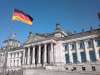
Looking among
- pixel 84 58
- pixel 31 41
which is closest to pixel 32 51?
pixel 31 41

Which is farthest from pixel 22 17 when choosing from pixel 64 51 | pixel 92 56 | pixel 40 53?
pixel 40 53

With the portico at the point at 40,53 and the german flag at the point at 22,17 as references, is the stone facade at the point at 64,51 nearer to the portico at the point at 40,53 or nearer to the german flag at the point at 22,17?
the portico at the point at 40,53

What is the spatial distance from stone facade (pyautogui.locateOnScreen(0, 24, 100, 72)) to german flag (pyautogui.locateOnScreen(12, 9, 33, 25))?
38.2ft

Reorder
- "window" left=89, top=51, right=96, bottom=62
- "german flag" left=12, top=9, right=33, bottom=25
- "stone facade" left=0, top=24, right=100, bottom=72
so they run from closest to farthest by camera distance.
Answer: "german flag" left=12, top=9, right=33, bottom=25
"window" left=89, top=51, right=96, bottom=62
"stone facade" left=0, top=24, right=100, bottom=72

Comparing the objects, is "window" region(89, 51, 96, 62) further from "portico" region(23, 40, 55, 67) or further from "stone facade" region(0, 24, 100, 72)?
"portico" region(23, 40, 55, 67)

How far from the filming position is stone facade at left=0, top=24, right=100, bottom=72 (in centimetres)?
4325

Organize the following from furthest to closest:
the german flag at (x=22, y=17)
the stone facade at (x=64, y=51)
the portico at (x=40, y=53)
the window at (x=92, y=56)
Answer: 1. the portico at (x=40, y=53)
2. the stone facade at (x=64, y=51)
3. the window at (x=92, y=56)
4. the german flag at (x=22, y=17)

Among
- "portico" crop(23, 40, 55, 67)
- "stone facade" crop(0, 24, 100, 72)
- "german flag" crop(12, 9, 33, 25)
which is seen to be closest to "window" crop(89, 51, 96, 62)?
"stone facade" crop(0, 24, 100, 72)

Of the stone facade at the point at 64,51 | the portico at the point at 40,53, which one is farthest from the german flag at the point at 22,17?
the portico at the point at 40,53

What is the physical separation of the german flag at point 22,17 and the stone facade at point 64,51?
11634 mm

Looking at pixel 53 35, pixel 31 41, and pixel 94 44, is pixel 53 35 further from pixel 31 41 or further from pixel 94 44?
pixel 94 44

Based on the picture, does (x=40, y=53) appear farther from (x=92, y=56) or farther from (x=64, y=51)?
(x=92, y=56)

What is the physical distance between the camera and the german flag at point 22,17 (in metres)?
29.3

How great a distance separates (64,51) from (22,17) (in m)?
25.3
